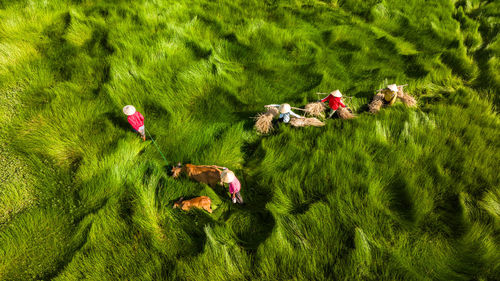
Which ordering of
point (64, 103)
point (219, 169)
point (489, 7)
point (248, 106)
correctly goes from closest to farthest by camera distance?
point (219, 169)
point (64, 103)
point (248, 106)
point (489, 7)

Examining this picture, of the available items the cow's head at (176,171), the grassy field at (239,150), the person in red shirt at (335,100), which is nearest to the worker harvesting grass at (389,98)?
the grassy field at (239,150)

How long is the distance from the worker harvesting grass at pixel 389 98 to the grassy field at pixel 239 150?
0.13 m

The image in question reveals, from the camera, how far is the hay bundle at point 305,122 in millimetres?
1939

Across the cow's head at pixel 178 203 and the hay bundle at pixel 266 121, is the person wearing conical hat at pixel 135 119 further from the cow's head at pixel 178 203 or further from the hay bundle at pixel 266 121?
the hay bundle at pixel 266 121

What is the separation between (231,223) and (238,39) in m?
2.20

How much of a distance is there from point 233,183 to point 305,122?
0.92 meters

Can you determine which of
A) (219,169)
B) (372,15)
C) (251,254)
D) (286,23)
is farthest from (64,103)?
(372,15)

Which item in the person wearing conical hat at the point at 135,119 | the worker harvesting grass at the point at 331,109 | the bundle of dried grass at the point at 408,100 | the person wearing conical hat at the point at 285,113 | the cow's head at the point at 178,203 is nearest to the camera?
the cow's head at the point at 178,203

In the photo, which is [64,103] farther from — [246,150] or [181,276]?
[181,276]

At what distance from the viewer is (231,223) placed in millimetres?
1516

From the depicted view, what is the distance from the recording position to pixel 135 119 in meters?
1.75

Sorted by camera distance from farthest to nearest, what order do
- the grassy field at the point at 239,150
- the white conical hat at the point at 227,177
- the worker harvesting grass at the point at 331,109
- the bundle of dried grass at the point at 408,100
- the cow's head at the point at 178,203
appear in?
the bundle of dried grass at the point at 408,100
the worker harvesting grass at the point at 331,109
the cow's head at the point at 178,203
the white conical hat at the point at 227,177
the grassy field at the point at 239,150

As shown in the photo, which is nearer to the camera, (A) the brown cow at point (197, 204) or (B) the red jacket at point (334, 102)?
(A) the brown cow at point (197, 204)

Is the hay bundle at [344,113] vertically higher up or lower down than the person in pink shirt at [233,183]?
higher up
